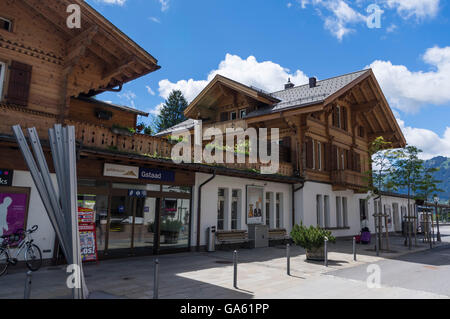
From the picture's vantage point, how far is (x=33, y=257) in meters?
8.93

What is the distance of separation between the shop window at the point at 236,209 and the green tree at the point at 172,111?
42726 mm

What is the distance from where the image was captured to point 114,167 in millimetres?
11281

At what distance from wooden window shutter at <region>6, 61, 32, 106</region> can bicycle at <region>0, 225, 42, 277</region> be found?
405 cm

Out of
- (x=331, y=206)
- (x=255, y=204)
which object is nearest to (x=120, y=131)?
(x=255, y=204)

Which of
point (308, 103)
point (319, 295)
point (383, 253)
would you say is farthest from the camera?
point (308, 103)

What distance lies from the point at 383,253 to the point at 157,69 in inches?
507

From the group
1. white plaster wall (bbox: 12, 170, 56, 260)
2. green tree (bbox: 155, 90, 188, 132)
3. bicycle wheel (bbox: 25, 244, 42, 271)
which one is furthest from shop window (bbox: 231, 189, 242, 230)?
green tree (bbox: 155, 90, 188, 132)

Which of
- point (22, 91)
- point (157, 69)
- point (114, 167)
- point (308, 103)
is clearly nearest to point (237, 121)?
point (308, 103)

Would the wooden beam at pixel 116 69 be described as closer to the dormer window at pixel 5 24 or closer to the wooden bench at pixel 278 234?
the dormer window at pixel 5 24

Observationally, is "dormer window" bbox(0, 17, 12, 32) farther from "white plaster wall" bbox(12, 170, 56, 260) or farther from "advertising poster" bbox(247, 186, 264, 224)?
"advertising poster" bbox(247, 186, 264, 224)

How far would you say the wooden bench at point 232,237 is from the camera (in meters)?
14.5

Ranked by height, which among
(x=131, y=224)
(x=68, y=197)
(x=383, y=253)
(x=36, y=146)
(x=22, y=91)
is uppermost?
(x=22, y=91)

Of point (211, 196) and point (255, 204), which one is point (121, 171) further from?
point (255, 204)

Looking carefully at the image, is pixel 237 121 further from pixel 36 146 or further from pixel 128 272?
pixel 36 146
